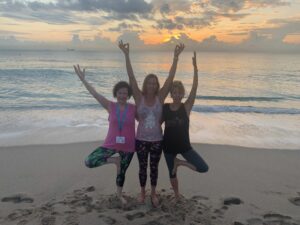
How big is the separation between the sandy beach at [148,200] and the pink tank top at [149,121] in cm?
106

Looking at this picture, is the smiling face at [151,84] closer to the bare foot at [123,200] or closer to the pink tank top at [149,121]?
the pink tank top at [149,121]

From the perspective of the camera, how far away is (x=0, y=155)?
7875 mm

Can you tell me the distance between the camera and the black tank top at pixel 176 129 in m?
5.07

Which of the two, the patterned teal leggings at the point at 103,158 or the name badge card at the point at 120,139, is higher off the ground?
the name badge card at the point at 120,139

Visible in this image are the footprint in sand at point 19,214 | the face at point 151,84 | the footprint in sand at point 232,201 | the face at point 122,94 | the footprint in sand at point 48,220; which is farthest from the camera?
the footprint in sand at point 232,201

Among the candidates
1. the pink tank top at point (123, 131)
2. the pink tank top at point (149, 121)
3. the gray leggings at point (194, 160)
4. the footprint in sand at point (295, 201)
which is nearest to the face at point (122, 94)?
the pink tank top at point (123, 131)

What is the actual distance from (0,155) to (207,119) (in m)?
7.91

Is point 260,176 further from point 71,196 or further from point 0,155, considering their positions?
point 0,155

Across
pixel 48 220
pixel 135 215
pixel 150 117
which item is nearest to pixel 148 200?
pixel 135 215

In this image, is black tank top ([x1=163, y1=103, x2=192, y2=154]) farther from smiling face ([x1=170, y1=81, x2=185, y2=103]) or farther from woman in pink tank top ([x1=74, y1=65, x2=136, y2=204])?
woman in pink tank top ([x1=74, y1=65, x2=136, y2=204])

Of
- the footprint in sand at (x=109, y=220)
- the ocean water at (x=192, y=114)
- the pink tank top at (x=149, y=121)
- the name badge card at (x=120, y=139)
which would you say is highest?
the pink tank top at (x=149, y=121)

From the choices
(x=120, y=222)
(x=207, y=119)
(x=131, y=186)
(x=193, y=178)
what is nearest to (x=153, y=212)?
(x=120, y=222)

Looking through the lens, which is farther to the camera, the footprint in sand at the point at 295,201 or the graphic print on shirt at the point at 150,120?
the footprint in sand at the point at 295,201

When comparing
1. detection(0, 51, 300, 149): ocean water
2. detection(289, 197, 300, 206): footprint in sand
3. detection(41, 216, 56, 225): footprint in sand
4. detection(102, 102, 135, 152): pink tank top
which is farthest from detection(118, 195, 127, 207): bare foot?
detection(0, 51, 300, 149): ocean water
